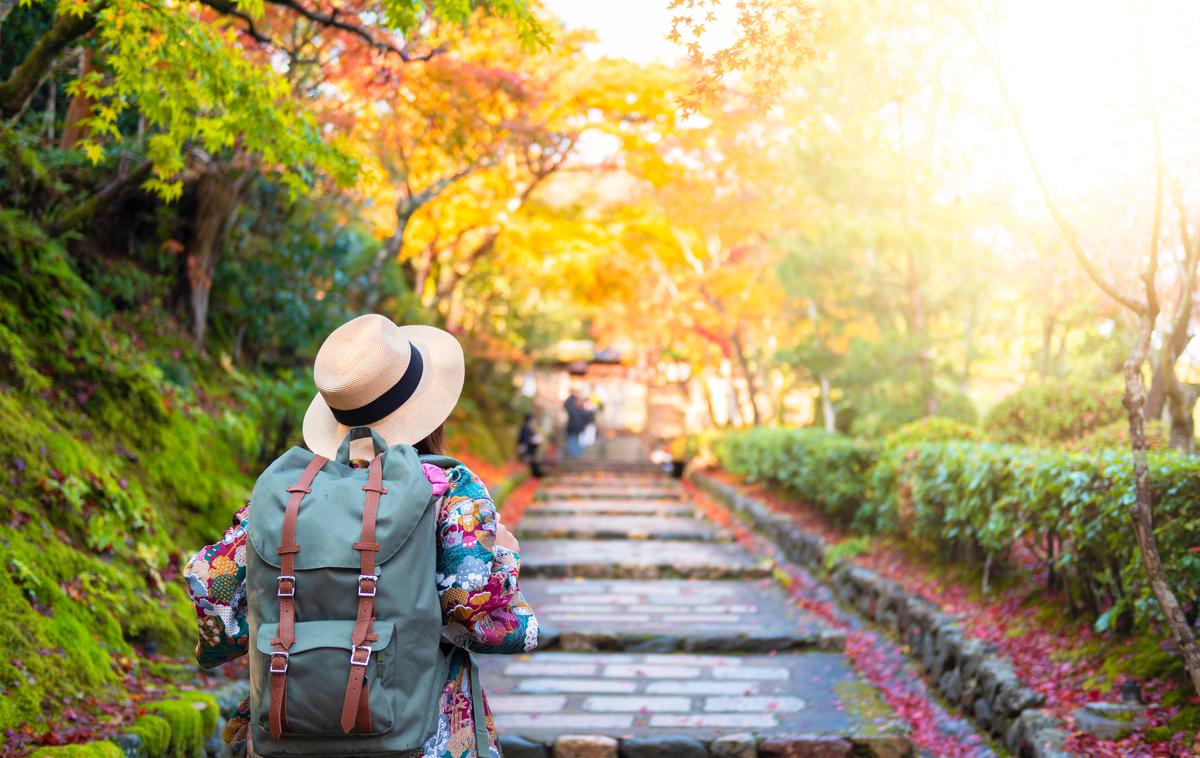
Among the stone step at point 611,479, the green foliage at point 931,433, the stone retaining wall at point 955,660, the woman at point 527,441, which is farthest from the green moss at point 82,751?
the woman at point 527,441

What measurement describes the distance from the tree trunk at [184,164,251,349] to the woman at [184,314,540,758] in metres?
7.91

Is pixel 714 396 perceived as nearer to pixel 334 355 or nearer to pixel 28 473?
pixel 28 473

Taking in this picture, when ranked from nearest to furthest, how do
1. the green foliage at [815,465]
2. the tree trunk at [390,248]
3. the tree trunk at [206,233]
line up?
1. the tree trunk at [206,233]
2. the green foliage at [815,465]
3. the tree trunk at [390,248]

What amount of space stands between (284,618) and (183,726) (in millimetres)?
2545

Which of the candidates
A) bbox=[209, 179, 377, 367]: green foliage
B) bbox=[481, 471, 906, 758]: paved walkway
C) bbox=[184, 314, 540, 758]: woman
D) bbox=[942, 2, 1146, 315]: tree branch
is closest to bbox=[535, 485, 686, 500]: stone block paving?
bbox=[481, 471, 906, 758]: paved walkway

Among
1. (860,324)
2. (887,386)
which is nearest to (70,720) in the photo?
(887,386)

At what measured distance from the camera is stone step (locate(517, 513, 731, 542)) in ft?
42.6

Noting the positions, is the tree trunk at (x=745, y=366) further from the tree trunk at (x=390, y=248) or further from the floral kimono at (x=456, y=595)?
the floral kimono at (x=456, y=595)

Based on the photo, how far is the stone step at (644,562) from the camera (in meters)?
10.6

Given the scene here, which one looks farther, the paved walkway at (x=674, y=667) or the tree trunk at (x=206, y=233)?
the tree trunk at (x=206, y=233)

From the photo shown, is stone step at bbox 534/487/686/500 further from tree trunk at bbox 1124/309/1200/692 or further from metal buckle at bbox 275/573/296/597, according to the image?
metal buckle at bbox 275/573/296/597

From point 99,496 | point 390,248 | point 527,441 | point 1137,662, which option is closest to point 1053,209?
point 1137,662

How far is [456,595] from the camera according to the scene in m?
2.24

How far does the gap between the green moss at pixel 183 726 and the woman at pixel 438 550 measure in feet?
6.59
